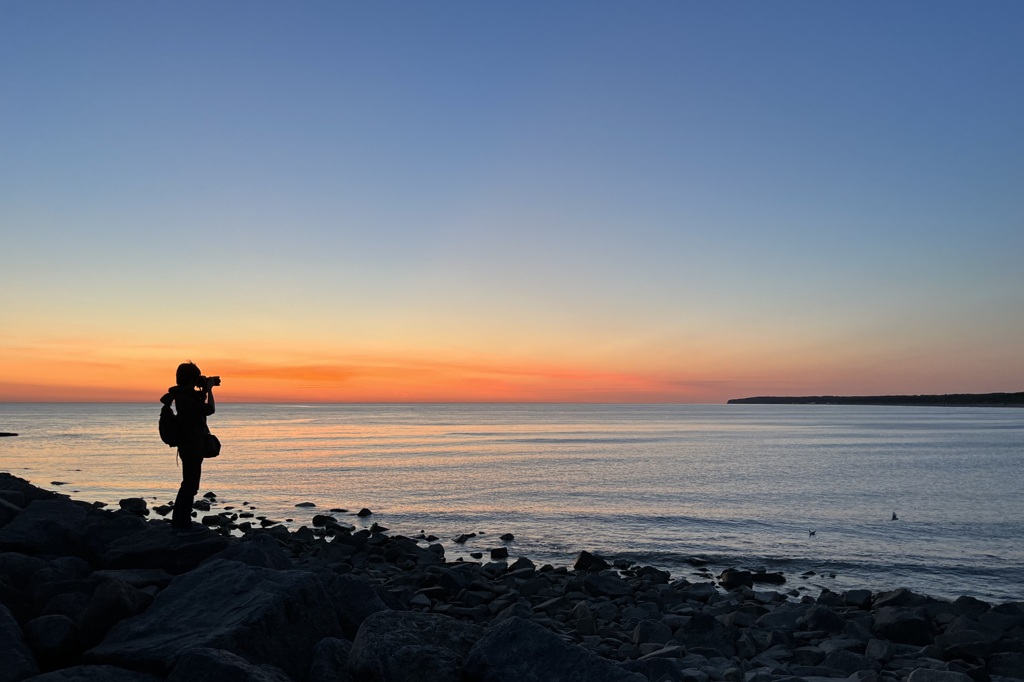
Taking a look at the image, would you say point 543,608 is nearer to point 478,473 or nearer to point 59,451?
point 478,473

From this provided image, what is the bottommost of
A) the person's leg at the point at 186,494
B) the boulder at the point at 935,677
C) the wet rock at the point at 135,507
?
the wet rock at the point at 135,507

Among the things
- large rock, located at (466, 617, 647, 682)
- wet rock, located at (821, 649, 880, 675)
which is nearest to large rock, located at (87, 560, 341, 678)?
large rock, located at (466, 617, 647, 682)

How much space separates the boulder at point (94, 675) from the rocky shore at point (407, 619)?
2 cm

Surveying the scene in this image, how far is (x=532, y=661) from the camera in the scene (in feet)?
22.3

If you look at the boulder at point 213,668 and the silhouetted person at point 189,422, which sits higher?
the silhouetted person at point 189,422

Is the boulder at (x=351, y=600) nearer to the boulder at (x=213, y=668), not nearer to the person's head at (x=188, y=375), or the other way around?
the boulder at (x=213, y=668)

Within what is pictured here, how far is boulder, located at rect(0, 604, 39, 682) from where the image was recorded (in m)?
6.22

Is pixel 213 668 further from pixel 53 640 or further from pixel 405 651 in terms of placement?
pixel 53 640

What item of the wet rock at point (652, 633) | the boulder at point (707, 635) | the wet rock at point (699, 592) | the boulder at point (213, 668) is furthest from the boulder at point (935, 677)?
the wet rock at point (699, 592)

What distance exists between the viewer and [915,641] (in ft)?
43.7

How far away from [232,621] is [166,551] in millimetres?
3998

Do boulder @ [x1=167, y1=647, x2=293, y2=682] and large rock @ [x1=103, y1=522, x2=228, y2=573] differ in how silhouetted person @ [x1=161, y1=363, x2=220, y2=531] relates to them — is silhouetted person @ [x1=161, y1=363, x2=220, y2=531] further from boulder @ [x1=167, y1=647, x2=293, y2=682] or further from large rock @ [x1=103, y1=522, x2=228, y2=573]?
boulder @ [x1=167, y1=647, x2=293, y2=682]

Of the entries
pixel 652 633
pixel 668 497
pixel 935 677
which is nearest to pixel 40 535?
pixel 652 633

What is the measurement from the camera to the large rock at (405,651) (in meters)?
6.61
